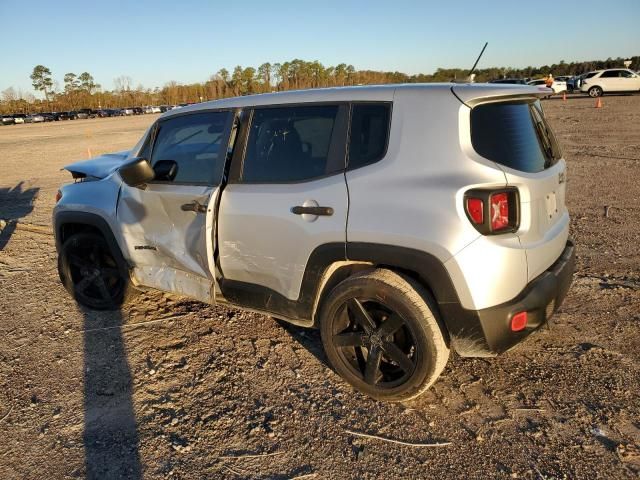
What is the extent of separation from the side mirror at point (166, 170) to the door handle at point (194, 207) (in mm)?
346

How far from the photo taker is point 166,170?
3.67 m

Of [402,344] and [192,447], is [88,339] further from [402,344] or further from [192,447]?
[402,344]

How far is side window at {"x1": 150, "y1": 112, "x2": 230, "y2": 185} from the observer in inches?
134

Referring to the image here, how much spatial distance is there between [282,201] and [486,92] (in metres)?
1.32

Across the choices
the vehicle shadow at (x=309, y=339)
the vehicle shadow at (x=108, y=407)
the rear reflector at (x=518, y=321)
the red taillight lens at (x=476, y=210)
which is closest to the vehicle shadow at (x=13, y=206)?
the vehicle shadow at (x=108, y=407)

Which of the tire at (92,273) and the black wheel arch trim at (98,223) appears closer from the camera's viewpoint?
the black wheel arch trim at (98,223)

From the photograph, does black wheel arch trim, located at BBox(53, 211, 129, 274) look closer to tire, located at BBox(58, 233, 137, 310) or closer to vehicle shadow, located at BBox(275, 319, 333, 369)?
tire, located at BBox(58, 233, 137, 310)

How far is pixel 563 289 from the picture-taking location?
2.88 m

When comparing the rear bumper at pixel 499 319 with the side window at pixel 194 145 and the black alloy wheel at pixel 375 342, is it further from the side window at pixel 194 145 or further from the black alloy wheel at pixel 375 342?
the side window at pixel 194 145

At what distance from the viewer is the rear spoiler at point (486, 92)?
2.57 metres

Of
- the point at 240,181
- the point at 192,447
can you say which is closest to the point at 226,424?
the point at 192,447

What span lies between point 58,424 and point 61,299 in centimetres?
216

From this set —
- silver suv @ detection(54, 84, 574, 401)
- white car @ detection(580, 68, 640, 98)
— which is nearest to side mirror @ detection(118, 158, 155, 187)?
silver suv @ detection(54, 84, 574, 401)

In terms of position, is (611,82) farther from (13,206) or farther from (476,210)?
(476,210)
